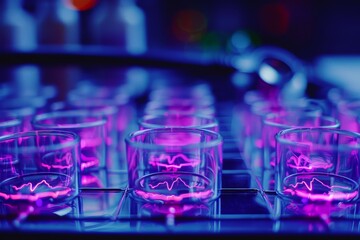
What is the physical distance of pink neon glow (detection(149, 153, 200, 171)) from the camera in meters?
0.66

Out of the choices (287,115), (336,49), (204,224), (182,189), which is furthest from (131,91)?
(336,49)

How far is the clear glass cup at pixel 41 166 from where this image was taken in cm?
62

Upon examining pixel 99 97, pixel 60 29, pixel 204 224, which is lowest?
pixel 204 224

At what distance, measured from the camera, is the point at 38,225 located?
0.50 metres

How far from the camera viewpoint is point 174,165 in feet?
2.25

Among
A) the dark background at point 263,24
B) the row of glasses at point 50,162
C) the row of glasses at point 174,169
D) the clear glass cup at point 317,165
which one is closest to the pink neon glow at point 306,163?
the clear glass cup at point 317,165

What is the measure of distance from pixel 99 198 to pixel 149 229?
0.15 meters

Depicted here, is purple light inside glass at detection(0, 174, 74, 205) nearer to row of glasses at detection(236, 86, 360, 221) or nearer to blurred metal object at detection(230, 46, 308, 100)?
row of glasses at detection(236, 86, 360, 221)

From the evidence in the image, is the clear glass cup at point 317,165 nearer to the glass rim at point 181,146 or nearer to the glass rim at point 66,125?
the glass rim at point 181,146

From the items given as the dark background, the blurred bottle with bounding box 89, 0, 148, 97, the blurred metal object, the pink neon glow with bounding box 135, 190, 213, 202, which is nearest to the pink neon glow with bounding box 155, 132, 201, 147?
the pink neon glow with bounding box 135, 190, 213, 202

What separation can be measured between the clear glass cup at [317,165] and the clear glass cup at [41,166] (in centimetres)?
29

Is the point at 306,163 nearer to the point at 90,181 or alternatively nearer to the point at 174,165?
the point at 174,165

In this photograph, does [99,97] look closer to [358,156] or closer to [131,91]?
[131,91]

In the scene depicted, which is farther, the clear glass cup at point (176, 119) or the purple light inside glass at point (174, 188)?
the clear glass cup at point (176, 119)
